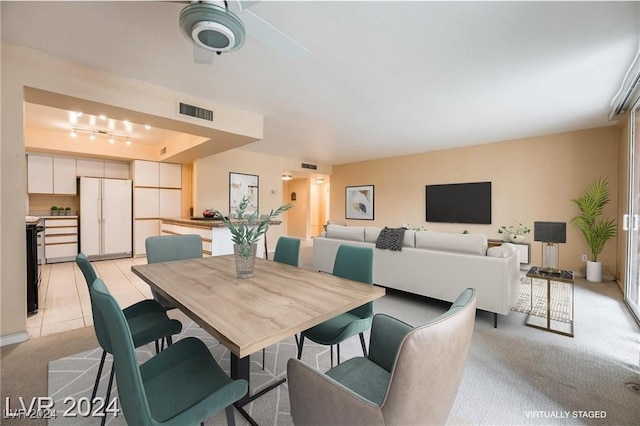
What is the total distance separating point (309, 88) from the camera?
309cm

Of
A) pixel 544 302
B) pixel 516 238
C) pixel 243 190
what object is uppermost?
pixel 243 190

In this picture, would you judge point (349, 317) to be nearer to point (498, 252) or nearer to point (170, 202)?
point (498, 252)

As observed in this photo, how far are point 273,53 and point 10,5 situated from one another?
1.78m

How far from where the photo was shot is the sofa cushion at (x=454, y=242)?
2836 mm

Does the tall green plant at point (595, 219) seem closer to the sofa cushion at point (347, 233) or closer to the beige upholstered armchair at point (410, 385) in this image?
the sofa cushion at point (347, 233)

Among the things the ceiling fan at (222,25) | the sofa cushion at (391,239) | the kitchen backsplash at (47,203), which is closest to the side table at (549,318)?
the sofa cushion at (391,239)

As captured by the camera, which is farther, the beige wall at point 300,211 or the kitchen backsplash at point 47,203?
the beige wall at point 300,211

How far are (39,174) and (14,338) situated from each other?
4453mm

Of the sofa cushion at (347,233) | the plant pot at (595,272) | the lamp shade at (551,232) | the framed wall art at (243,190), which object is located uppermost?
the framed wall art at (243,190)

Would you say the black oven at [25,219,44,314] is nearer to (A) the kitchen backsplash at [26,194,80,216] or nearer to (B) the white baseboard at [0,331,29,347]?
(B) the white baseboard at [0,331,29,347]

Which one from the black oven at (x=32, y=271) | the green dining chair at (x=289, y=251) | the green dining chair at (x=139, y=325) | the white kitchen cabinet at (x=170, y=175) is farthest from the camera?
the white kitchen cabinet at (x=170, y=175)

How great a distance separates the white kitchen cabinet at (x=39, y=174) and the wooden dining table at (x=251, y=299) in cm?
530

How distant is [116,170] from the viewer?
20.1 ft

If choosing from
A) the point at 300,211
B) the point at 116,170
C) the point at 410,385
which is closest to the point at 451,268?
the point at 410,385
